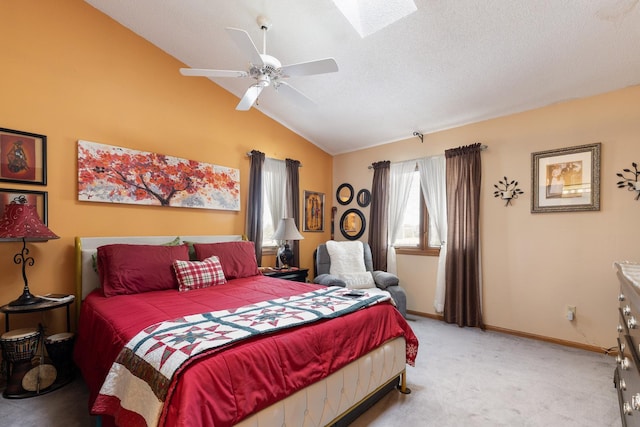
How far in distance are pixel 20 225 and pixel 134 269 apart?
797 mm

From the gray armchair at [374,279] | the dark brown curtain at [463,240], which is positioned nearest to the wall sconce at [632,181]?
the dark brown curtain at [463,240]

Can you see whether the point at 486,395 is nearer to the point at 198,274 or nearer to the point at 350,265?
the point at 350,265

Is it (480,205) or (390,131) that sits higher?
(390,131)

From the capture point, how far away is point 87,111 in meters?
2.80

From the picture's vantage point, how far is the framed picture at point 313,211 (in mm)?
A: 4874

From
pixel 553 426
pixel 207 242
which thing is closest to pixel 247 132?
pixel 207 242

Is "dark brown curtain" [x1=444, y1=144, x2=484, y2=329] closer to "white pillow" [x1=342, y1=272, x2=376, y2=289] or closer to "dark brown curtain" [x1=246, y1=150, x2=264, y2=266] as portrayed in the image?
"white pillow" [x1=342, y1=272, x2=376, y2=289]

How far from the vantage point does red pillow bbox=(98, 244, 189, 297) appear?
96.2 inches

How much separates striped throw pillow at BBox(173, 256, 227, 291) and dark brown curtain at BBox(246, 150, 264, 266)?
1061mm

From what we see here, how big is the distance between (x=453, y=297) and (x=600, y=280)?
144 centimetres

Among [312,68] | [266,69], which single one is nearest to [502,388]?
[312,68]

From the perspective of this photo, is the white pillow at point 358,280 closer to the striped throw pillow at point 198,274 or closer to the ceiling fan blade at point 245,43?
the striped throw pillow at point 198,274

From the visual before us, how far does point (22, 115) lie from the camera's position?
247 centimetres

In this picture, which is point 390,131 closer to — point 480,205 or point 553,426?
point 480,205
